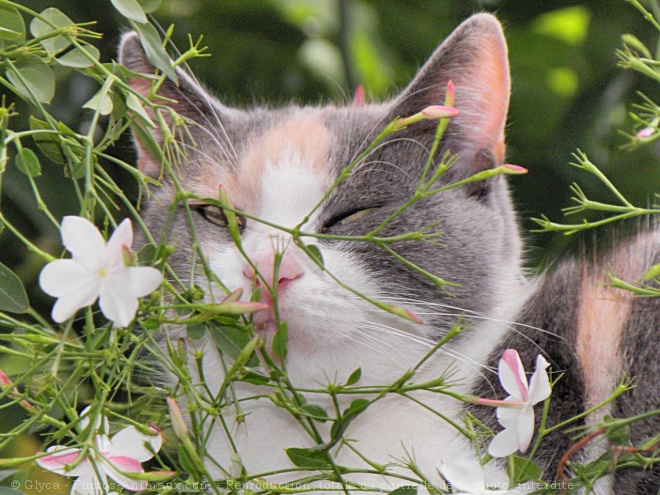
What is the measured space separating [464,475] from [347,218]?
0.49m

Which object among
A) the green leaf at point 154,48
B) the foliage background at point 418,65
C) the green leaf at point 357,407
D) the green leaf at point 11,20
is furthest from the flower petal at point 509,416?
the foliage background at point 418,65

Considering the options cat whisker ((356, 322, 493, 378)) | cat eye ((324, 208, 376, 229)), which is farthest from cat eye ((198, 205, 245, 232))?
cat whisker ((356, 322, 493, 378))

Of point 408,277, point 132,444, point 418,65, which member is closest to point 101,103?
point 132,444

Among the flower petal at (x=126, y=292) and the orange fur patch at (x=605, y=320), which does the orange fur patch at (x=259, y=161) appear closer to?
the orange fur patch at (x=605, y=320)

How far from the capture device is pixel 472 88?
1119 mm

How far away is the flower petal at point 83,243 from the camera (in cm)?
56

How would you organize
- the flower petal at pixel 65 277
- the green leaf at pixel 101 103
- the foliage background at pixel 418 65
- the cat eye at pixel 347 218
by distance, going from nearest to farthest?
1. the flower petal at pixel 65 277
2. the green leaf at pixel 101 103
3. the cat eye at pixel 347 218
4. the foliage background at pixel 418 65

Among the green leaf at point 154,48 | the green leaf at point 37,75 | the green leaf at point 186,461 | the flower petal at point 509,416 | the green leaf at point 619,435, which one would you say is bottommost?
the green leaf at point 186,461

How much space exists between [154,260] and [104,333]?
0.28 feet

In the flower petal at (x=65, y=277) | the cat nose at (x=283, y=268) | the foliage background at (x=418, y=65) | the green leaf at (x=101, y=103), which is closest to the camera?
the flower petal at (x=65, y=277)

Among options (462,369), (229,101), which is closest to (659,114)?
(462,369)

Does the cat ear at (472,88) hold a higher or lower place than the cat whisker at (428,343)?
higher

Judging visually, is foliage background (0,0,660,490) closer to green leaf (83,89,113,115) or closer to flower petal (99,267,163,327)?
green leaf (83,89,113,115)

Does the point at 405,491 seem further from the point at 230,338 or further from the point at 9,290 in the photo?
the point at 9,290
